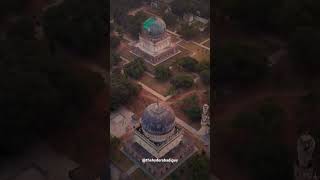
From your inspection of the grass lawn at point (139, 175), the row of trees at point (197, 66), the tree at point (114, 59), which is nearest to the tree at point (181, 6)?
the row of trees at point (197, 66)

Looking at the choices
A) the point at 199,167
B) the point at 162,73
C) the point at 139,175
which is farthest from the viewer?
the point at 162,73
